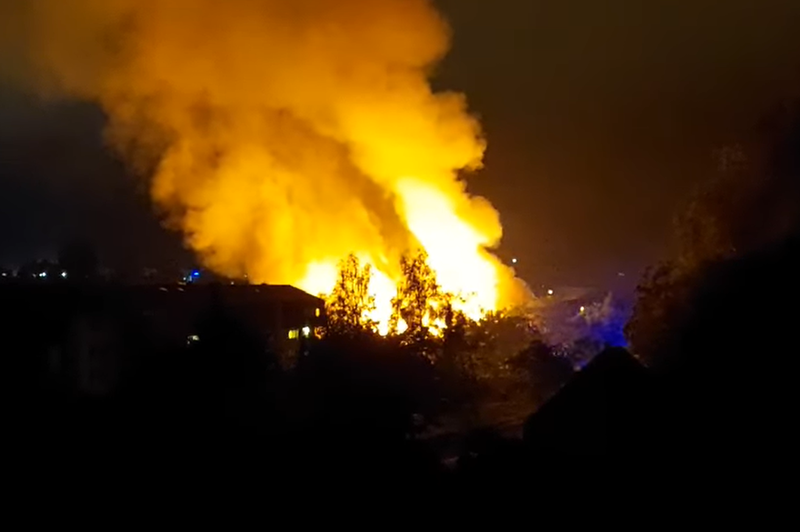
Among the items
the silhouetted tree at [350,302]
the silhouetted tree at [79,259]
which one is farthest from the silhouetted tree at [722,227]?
the silhouetted tree at [79,259]

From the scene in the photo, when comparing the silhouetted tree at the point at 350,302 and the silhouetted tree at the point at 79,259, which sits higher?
the silhouetted tree at the point at 79,259

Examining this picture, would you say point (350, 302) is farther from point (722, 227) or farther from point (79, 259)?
point (79, 259)

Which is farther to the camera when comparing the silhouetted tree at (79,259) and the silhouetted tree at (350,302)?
the silhouetted tree at (79,259)

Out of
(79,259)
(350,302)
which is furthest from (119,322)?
(79,259)

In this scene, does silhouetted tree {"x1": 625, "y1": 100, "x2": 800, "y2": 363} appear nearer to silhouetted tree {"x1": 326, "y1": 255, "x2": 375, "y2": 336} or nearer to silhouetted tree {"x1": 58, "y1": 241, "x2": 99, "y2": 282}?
silhouetted tree {"x1": 326, "y1": 255, "x2": 375, "y2": 336}

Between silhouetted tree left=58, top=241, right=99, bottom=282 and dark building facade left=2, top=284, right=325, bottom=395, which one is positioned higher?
silhouetted tree left=58, top=241, right=99, bottom=282

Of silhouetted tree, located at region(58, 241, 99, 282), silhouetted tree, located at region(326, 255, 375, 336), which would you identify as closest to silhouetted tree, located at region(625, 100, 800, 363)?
silhouetted tree, located at region(326, 255, 375, 336)

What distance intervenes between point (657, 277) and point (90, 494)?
52.7 ft

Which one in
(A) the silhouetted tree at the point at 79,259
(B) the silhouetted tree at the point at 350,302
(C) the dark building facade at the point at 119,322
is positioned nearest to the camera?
(C) the dark building facade at the point at 119,322

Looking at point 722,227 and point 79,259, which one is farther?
point 79,259

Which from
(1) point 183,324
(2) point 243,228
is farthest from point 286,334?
(2) point 243,228

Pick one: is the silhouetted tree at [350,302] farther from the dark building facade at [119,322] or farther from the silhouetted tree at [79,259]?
the silhouetted tree at [79,259]

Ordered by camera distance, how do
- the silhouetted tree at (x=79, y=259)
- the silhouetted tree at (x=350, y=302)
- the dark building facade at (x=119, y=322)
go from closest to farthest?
the dark building facade at (x=119, y=322) → the silhouetted tree at (x=350, y=302) → the silhouetted tree at (x=79, y=259)

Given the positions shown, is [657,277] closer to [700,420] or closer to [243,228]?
[700,420]
